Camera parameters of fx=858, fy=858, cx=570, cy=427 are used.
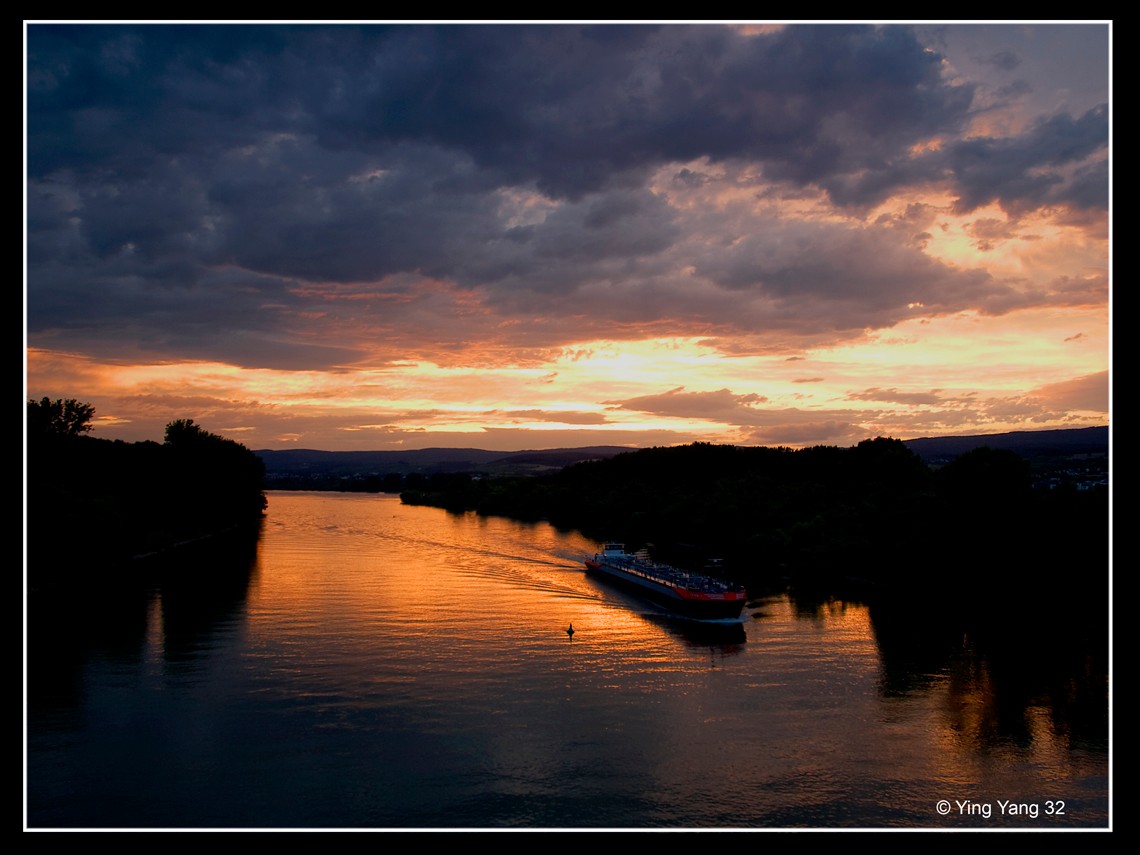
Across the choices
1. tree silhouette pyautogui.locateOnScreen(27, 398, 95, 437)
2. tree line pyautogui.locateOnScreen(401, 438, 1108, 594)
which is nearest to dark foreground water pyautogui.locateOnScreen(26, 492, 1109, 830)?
tree line pyautogui.locateOnScreen(401, 438, 1108, 594)

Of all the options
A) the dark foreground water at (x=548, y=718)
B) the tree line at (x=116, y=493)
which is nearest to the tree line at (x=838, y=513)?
the dark foreground water at (x=548, y=718)

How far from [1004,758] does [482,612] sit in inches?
1012

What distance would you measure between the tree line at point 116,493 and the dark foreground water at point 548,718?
730 cm

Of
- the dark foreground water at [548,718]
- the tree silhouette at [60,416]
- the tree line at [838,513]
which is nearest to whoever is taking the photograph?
the dark foreground water at [548,718]

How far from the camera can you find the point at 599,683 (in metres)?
30.8

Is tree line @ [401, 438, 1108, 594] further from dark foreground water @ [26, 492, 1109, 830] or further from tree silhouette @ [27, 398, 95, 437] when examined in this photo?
tree silhouette @ [27, 398, 95, 437]

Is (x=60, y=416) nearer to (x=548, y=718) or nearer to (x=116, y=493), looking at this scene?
(x=116, y=493)

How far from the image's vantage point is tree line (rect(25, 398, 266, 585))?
169ft

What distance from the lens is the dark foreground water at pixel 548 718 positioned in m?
20.8

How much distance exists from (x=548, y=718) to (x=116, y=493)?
202ft

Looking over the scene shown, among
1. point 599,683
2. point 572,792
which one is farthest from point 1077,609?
point 572,792

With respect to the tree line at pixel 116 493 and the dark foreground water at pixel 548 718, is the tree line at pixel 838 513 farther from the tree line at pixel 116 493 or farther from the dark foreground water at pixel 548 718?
the tree line at pixel 116 493

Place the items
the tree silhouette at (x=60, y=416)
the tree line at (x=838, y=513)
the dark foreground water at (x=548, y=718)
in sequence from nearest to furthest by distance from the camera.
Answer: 1. the dark foreground water at (x=548, y=718)
2. the tree line at (x=838, y=513)
3. the tree silhouette at (x=60, y=416)
